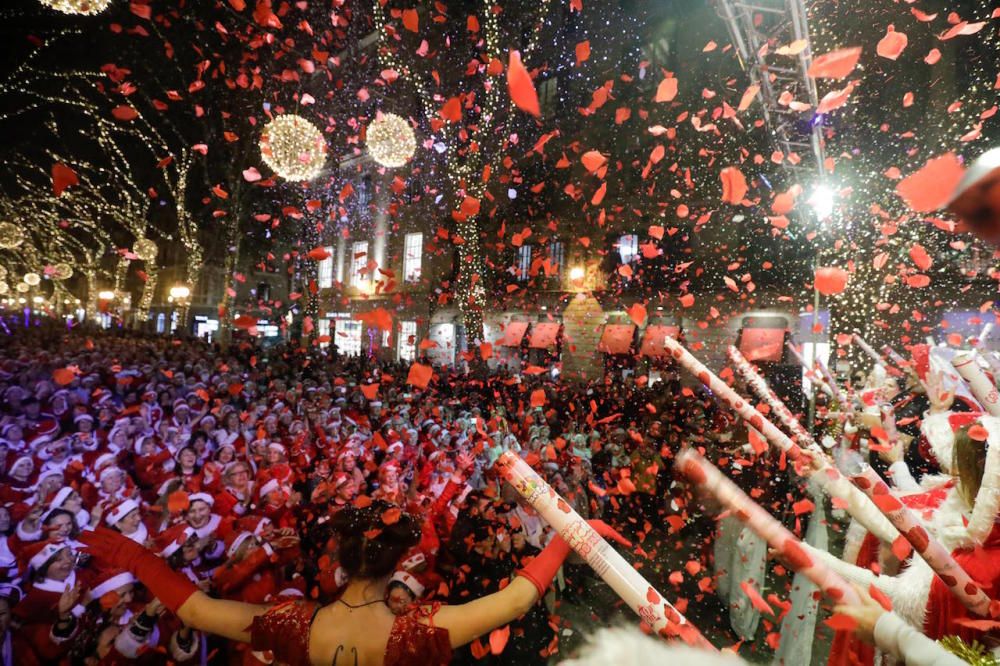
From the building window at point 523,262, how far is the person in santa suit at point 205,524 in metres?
18.7

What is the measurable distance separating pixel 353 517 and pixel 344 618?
1.45 ft

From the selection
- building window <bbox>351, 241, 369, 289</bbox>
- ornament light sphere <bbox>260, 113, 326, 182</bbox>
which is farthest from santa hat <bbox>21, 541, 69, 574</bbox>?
building window <bbox>351, 241, 369, 289</bbox>

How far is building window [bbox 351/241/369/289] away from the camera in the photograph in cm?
2995


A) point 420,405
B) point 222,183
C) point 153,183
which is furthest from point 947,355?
point 153,183

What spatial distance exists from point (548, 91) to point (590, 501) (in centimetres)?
1943

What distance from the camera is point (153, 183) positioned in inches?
891

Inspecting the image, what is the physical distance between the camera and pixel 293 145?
28.4ft

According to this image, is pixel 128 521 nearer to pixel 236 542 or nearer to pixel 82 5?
pixel 236 542

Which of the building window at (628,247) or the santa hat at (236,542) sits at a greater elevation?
the building window at (628,247)

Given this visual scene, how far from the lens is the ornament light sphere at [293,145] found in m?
8.58

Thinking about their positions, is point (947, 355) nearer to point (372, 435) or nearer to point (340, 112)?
point (372, 435)

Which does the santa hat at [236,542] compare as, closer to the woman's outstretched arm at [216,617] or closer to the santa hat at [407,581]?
the santa hat at [407,581]

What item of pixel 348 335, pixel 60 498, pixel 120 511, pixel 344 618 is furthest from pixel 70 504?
pixel 348 335

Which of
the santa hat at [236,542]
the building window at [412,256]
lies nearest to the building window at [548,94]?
the building window at [412,256]
